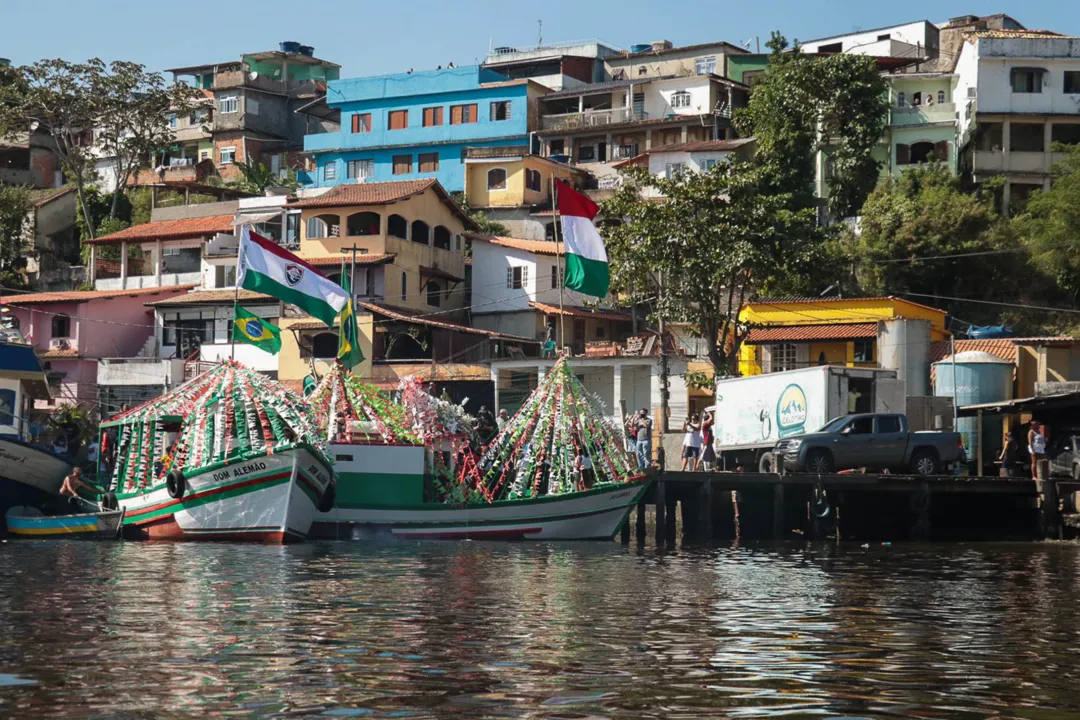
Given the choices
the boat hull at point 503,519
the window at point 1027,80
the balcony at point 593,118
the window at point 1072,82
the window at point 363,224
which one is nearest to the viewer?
the boat hull at point 503,519

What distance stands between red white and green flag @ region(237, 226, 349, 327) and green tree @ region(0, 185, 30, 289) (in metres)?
46.5

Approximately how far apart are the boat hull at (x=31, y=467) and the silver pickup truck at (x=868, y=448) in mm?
20322

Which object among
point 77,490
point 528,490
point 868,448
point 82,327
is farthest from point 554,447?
point 82,327

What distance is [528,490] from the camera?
40.0 m

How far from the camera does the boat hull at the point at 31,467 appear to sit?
39094 millimetres

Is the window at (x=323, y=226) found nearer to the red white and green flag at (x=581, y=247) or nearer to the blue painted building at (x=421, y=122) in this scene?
the blue painted building at (x=421, y=122)

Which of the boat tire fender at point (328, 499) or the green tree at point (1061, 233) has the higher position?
the green tree at point (1061, 233)

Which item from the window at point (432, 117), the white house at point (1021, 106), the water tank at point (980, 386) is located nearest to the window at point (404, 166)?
the window at point (432, 117)

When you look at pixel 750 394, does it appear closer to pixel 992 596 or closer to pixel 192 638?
pixel 992 596

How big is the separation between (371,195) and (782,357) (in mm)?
22568

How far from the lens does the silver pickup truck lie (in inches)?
1635

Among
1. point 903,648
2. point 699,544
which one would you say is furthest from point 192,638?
point 699,544

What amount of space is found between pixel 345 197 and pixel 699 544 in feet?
117

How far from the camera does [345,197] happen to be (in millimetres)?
69812
